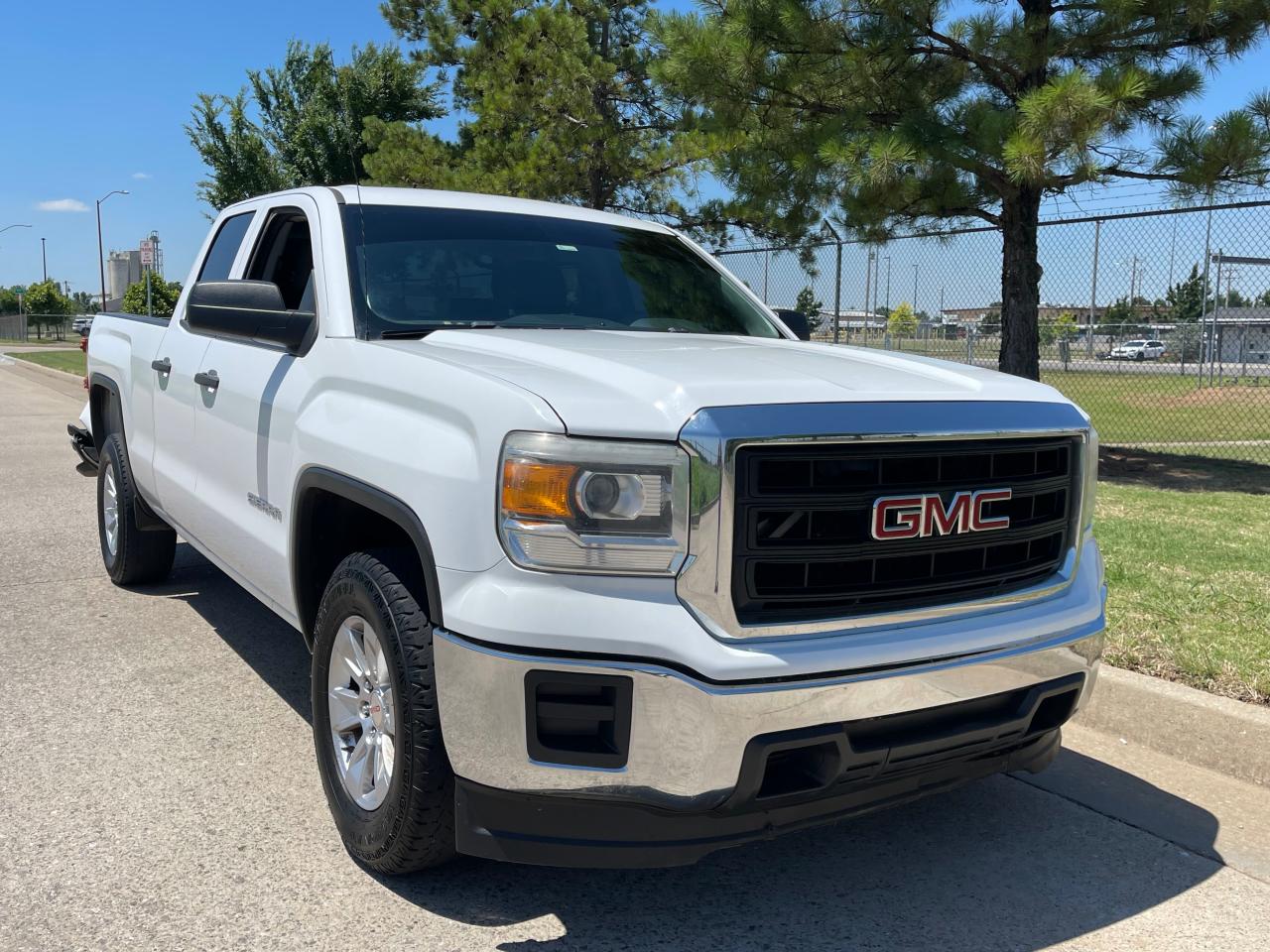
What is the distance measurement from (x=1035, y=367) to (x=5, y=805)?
9.76 metres

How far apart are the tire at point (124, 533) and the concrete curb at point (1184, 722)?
4451 millimetres

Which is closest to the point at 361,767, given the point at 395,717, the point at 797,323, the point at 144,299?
the point at 395,717

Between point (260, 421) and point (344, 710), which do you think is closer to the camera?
point (344, 710)

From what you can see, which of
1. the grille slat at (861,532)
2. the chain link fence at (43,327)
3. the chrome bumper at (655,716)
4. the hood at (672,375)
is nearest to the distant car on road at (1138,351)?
the hood at (672,375)

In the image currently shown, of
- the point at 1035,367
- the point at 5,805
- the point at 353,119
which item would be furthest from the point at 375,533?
the point at 353,119

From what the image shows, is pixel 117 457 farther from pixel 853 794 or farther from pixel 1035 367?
pixel 1035 367

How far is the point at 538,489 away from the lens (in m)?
2.52

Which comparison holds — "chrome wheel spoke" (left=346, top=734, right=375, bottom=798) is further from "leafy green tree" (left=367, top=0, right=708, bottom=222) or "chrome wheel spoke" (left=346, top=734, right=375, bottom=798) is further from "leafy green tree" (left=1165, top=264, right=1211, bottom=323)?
"leafy green tree" (left=1165, top=264, right=1211, bottom=323)

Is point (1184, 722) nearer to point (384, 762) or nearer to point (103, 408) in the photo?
point (384, 762)

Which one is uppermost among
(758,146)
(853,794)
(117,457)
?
(758,146)

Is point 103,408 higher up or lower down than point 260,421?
lower down

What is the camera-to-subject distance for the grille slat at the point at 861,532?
2551mm

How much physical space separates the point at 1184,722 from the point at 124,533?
4.91m

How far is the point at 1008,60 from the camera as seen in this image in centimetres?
991
